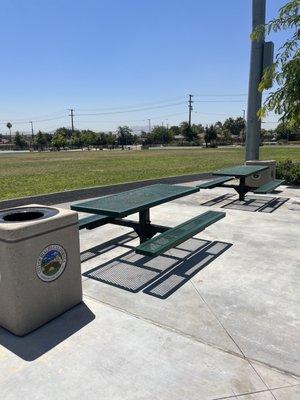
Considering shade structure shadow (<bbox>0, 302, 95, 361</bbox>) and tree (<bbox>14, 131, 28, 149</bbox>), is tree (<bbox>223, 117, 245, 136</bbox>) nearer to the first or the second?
tree (<bbox>14, 131, 28, 149</bbox>)

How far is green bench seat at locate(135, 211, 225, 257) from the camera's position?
13.3 ft

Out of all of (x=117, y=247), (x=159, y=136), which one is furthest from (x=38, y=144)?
(x=117, y=247)

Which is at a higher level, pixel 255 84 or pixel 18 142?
pixel 255 84

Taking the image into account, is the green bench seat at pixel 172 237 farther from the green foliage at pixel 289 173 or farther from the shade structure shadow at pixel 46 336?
the green foliage at pixel 289 173

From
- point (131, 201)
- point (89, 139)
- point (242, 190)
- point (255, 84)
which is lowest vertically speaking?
point (242, 190)

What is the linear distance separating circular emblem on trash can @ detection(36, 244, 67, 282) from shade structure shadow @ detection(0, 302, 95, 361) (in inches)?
16.3

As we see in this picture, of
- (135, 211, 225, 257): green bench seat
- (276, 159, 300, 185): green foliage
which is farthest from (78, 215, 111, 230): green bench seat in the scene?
(276, 159, 300, 185): green foliage

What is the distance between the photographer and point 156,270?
452 cm

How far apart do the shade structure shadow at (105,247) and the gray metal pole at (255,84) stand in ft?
25.0

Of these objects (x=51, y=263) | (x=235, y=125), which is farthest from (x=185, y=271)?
(x=235, y=125)

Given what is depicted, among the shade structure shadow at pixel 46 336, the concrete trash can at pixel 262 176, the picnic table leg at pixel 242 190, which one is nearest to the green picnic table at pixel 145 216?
the shade structure shadow at pixel 46 336

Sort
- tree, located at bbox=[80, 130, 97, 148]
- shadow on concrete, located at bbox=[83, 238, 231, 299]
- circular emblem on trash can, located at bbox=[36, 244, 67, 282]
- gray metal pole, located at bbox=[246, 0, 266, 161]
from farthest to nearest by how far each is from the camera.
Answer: tree, located at bbox=[80, 130, 97, 148] → gray metal pole, located at bbox=[246, 0, 266, 161] → shadow on concrete, located at bbox=[83, 238, 231, 299] → circular emblem on trash can, located at bbox=[36, 244, 67, 282]

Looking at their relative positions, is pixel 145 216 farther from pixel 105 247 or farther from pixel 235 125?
pixel 235 125

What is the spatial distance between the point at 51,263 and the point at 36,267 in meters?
0.17
